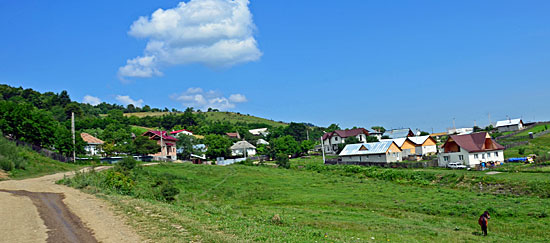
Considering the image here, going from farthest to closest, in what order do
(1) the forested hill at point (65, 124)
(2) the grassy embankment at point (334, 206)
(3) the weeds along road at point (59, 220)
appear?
(1) the forested hill at point (65, 124)
(2) the grassy embankment at point (334, 206)
(3) the weeds along road at point (59, 220)

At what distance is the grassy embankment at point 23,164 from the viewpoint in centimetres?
3997

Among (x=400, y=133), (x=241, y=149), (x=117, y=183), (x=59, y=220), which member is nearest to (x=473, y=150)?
(x=117, y=183)

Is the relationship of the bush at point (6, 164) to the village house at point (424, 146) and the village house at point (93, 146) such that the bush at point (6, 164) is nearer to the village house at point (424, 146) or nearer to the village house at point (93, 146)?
the village house at point (93, 146)

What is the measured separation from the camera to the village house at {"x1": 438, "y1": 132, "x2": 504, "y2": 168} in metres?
60.5

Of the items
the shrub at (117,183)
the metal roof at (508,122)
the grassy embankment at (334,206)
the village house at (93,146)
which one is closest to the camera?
the grassy embankment at (334,206)

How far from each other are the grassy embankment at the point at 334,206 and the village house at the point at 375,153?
495 inches

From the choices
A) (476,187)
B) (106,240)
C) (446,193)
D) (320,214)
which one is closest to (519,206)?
(446,193)

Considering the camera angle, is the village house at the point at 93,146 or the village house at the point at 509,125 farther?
the village house at the point at 509,125

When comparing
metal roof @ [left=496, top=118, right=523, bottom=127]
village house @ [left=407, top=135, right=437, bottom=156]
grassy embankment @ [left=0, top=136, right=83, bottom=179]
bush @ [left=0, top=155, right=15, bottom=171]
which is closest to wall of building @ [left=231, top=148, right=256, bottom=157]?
village house @ [left=407, top=135, right=437, bottom=156]

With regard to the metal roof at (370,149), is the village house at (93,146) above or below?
above

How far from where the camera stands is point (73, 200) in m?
23.2

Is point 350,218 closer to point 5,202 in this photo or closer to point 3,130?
point 5,202

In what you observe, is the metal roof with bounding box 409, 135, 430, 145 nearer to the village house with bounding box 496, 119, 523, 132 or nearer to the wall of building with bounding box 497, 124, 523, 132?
the village house with bounding box 496, 119, 523, 132

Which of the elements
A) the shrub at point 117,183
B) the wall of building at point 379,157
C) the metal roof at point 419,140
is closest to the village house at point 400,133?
the metal roof at point 419,140
